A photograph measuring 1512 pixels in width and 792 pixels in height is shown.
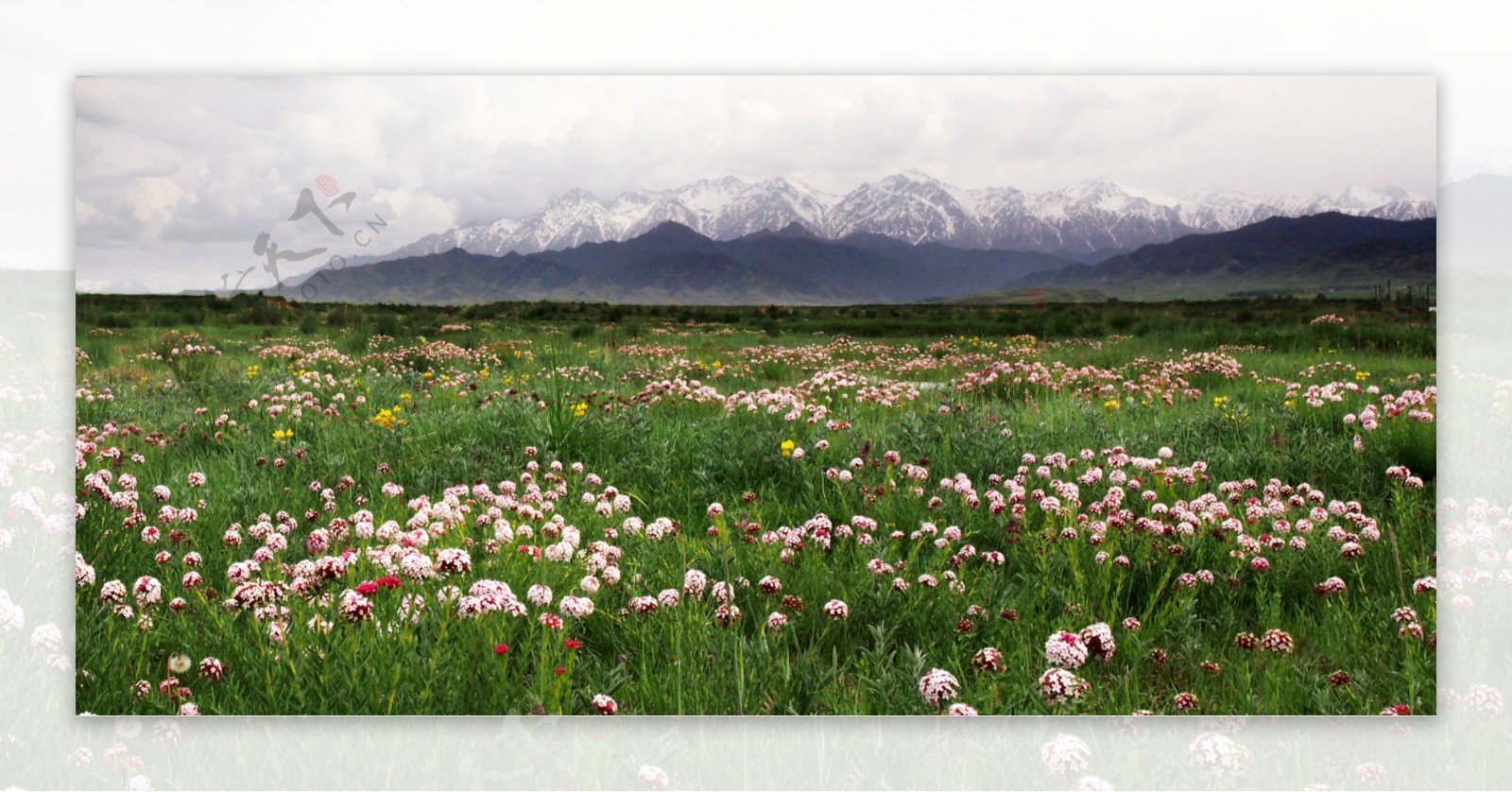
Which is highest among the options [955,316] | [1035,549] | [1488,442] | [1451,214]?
[1451,214]

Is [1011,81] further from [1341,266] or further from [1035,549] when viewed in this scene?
[1035,549]

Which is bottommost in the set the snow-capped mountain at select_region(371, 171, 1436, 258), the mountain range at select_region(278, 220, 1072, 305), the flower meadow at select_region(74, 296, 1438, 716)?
the flower meadow at select_region(74, 296, 1438, 716)

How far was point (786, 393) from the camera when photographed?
5227 mm

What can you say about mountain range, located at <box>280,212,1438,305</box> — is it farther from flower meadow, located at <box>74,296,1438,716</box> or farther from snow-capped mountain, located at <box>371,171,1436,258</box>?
flower meadow, located at <box>74,296,1438,716</box>

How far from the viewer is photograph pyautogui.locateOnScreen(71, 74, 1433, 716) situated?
3127mm

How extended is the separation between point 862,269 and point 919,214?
405 millimetres

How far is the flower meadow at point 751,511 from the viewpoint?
3.02 meters

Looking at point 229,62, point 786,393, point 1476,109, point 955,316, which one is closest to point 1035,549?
point 955,316

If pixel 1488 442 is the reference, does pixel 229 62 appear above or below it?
above

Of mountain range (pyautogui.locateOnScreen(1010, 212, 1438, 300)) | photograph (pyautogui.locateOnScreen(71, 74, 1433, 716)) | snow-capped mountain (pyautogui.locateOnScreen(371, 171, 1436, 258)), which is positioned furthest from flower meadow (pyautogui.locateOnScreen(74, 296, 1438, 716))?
snow-capped mountain (pyautogui.locateOnScreen(371, 171, 1436, 258))

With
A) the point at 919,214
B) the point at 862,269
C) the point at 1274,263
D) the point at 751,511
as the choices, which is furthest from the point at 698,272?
the point at 1274,263

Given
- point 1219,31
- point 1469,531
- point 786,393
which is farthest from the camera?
point 786,393

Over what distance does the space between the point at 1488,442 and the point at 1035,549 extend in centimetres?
212

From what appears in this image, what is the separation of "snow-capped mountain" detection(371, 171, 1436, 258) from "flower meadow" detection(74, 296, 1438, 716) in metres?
0.46
